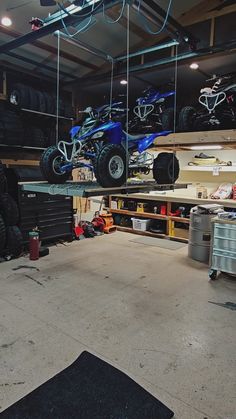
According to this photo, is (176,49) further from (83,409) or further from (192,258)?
(83,409)

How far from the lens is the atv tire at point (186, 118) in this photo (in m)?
4.89

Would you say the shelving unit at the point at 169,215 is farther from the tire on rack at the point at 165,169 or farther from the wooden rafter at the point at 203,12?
the wooden rafter at the point at 203,12

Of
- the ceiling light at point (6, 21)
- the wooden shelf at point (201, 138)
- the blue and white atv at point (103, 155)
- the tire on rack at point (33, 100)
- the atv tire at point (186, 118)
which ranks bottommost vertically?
the blue and white atv at point (103, 155)

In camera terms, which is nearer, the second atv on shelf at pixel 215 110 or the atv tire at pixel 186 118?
the second atv on shelf at pixel 215 110

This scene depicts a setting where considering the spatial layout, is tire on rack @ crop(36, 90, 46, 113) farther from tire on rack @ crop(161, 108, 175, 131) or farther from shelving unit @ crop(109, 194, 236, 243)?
shelving unit @ crop(109, 194, 236, 243)

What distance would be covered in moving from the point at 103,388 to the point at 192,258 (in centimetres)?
314

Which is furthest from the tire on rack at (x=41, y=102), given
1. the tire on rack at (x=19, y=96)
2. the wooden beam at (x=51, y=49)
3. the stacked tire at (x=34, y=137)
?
the wooden beam at (x=51, y=49)

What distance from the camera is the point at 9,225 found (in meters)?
4.51

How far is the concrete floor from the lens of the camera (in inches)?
75.9

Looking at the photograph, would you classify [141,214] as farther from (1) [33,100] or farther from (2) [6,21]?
(2) [6,21]

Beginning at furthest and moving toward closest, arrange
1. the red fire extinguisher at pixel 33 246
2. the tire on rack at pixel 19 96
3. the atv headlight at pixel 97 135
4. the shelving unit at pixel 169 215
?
the shelving unit at pixel 169 215 < the tire on rack at pixel 19 96 < the red fire extinguisher at pixel 33 246 < the atv headlight at pixel 97 135

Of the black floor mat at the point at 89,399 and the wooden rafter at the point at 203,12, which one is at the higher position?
the wooden rafter at the point at 203,12

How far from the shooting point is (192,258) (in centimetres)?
470

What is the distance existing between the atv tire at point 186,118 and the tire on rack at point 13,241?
3290 millimetres
